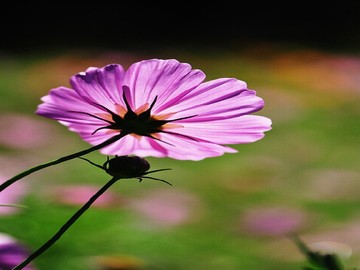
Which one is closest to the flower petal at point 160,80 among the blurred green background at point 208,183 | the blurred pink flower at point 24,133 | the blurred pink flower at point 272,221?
the blurred green background at point 208,183

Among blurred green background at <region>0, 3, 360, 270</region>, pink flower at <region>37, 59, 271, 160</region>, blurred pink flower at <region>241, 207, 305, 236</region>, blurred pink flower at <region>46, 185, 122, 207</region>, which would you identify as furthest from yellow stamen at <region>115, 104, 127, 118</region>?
blurred pink flower at <region>241, 207, 305, 236</region>

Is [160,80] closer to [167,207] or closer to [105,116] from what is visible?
[105,116]

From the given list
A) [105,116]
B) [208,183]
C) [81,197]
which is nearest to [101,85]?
[105,116]

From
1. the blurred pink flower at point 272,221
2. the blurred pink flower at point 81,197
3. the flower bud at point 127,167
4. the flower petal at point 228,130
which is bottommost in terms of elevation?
the flower bud at point 127,167

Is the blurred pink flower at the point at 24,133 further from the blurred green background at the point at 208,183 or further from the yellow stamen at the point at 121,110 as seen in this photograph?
the yellow stamen at the point at 121,110

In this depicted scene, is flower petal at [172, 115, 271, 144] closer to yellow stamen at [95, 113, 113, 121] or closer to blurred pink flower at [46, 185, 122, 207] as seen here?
yellow stamen at [95, 113, 113, 121]

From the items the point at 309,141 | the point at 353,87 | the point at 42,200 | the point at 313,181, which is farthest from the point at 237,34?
the point at 42,200
